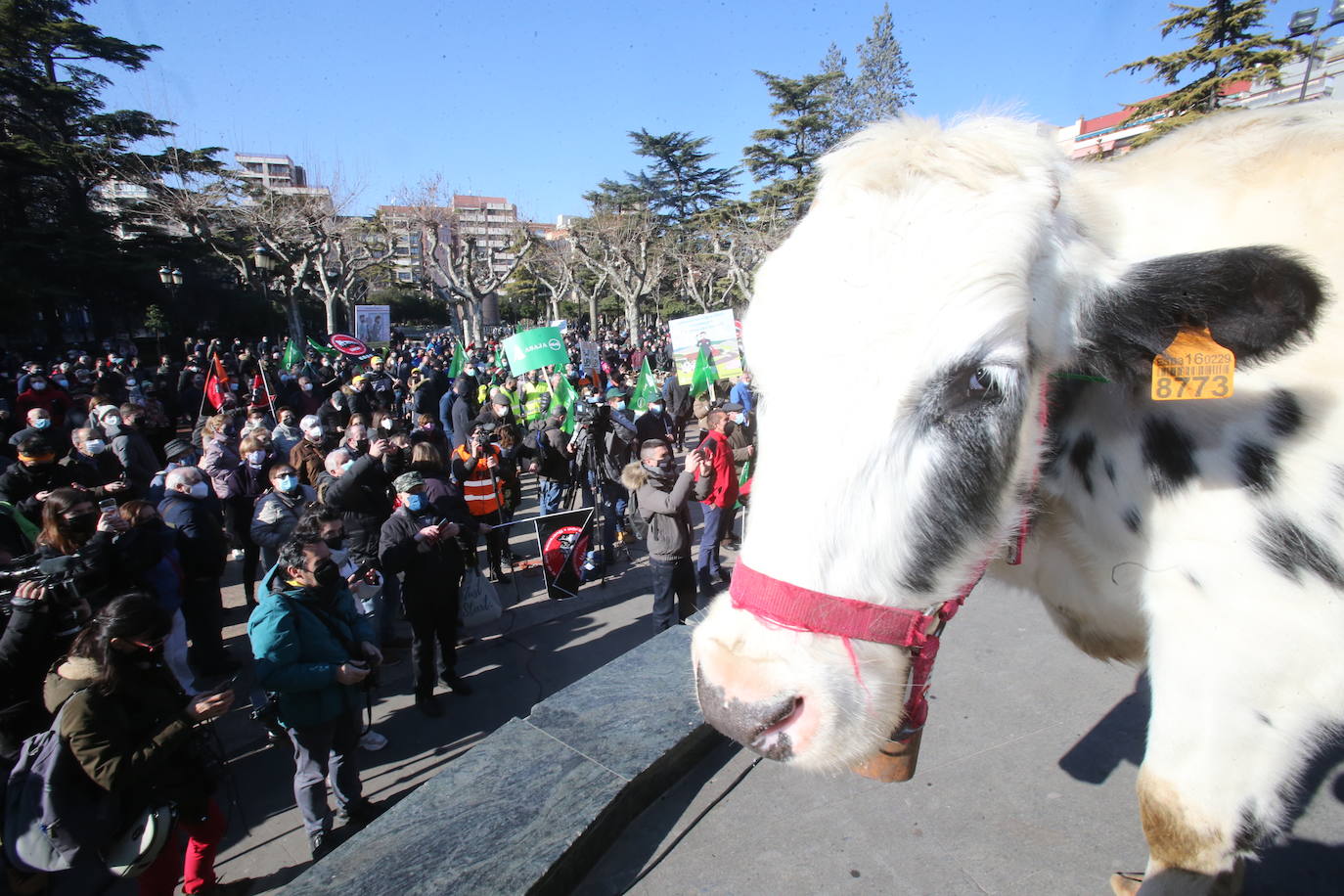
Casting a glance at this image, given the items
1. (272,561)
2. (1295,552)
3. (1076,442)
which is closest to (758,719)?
(1076,442)

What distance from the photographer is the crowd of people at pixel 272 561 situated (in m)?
3.33

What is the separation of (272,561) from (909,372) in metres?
7.33

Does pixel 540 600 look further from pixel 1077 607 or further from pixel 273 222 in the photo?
pixel 273 222

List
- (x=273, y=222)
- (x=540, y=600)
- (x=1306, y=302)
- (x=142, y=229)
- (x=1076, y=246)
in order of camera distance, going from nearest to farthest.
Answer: (x=1306, y=302) → (x=1076, y=246) → (x=540, y=600) → (x=273, y=222) → (x=142, y=229)

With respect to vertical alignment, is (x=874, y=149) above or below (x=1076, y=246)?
above

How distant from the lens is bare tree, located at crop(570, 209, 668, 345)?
1531 inches

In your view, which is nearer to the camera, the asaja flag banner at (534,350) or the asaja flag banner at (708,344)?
the asaja flag banner at (708,344)

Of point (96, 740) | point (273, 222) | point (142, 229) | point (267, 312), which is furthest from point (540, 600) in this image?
point (267, 312)

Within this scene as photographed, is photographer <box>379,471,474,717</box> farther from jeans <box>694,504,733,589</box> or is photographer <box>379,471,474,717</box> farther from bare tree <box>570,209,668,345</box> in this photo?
bare tree <box>570,209,668,345</box>

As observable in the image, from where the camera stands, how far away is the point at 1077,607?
1.94 meters

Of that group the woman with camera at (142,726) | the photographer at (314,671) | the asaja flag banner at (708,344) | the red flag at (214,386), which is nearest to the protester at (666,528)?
the photographer at (314,671)

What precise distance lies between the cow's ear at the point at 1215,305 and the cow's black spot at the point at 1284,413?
0.17 m

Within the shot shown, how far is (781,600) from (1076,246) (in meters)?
1.05

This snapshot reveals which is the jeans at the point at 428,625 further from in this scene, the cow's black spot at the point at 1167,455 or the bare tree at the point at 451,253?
the bare tree at the point at 451,253
